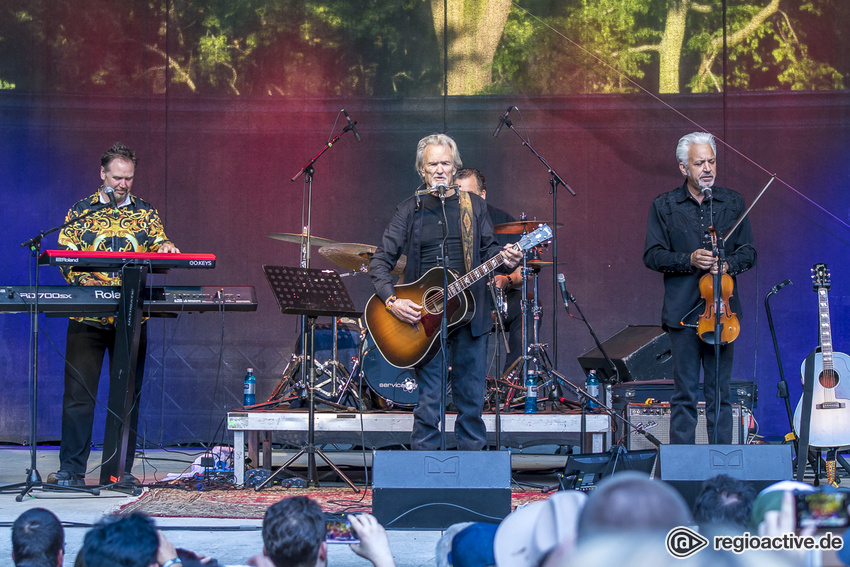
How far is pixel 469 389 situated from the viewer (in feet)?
15.9

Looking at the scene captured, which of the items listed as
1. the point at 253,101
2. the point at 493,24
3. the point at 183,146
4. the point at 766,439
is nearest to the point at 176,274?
the point at 183,146

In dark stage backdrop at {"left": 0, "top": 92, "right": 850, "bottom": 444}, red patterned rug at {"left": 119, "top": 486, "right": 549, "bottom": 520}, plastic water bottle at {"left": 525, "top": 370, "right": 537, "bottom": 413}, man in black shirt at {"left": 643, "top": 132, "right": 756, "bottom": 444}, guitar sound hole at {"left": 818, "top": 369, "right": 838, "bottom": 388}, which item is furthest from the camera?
dark stage backdrop at {"left": 0, "top": 92, "right": 850, "bottom": 444}

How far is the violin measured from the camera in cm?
471

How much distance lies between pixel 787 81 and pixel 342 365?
4589 millimetres

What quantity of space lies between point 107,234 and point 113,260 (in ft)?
1.58

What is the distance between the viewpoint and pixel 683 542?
137 cm

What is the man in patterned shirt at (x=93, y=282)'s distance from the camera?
17.5ft

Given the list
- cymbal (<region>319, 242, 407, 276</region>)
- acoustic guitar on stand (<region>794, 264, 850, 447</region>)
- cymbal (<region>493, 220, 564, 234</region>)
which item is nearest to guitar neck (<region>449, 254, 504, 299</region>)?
cymbal (<region>319, 242, 407, 276</region>)

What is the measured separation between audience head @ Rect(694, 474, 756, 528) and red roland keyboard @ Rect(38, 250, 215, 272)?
344 centimetres

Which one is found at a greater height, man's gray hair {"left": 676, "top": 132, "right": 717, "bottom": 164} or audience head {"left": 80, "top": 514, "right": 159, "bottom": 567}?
man's gray hair {"left": 676, "top": 132, "right": 717, "bottom": 164}

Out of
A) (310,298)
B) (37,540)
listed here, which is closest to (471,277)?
(310,298)

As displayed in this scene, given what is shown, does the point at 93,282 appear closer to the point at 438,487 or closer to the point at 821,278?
the point at 438,487

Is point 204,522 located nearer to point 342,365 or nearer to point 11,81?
point 342,365

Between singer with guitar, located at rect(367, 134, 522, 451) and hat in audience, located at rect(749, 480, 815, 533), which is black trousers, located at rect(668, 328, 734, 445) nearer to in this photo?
singer with guitar, located at rect(367, 134, 522, 451)
